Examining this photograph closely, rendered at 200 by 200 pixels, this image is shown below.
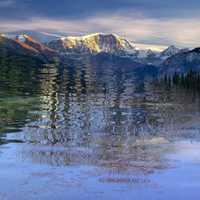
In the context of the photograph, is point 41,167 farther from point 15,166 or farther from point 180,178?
point 180,178

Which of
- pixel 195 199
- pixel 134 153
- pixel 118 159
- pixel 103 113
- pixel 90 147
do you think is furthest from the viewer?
pixel 103 113

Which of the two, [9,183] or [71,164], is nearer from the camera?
[9,183]

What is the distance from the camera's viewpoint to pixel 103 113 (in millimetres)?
64188

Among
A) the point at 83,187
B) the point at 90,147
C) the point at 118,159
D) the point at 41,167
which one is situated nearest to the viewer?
the point at 83,187

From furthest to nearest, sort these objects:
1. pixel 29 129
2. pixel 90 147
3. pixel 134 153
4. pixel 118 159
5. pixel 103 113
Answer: pixel 103 113
pixel 29 129
pixel 90 147
pixel 134 153
pixel 118 159

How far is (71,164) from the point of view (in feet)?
94.5

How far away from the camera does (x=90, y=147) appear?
116ft

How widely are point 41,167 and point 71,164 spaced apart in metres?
1.95

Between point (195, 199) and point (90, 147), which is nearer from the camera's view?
point (195, 199)

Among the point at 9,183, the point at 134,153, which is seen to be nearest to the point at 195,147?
the point at 134,153

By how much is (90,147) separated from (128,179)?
10389 mm

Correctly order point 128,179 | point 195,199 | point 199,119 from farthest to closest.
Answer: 1. point 199,119
2. point 128,179
3. point 195,199

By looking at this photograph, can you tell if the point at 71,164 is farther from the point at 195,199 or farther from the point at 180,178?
the point at 195,199

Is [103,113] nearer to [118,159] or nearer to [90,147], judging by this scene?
[90,147]
